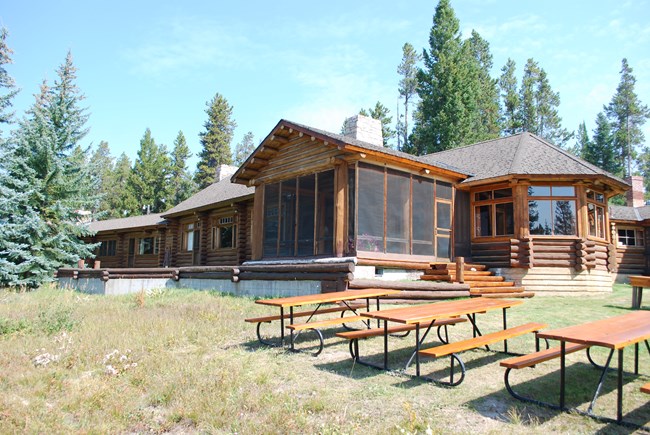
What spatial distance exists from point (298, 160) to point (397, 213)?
3712 millimetres

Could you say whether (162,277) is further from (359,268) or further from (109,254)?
(109,254)

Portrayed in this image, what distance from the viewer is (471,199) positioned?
1747 centimetres

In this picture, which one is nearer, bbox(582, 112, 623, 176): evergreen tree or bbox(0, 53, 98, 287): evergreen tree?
bbox(0, 53, 98, 287): evergreen tree

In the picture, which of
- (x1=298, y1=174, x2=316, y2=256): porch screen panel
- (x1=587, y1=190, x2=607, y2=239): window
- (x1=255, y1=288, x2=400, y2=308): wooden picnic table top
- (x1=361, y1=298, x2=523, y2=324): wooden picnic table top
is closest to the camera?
(x1=361, y1=298, x2=523, y2=324): wooden picnic table top

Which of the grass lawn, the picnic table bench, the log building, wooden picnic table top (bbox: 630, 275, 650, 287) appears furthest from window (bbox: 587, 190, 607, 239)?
the picnic table bench

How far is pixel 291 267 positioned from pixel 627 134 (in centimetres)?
5041

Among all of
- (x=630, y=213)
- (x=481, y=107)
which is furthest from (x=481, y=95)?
(x=630, y=213)

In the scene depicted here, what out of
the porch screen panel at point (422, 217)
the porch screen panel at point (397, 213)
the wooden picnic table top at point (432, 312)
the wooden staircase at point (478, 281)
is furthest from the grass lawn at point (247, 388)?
the porch screen panel at point (422, 217)

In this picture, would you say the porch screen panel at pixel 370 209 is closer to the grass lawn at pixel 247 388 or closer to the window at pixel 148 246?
the grass lawn at pixel 247 388

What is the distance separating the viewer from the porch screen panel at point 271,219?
54.8 ft

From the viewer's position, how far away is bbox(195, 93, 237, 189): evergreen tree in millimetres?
51500

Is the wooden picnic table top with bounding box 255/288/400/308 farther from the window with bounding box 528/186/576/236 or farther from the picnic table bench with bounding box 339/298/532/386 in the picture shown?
the window with bounding box 528/186/576/236

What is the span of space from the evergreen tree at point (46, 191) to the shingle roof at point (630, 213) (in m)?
25.0

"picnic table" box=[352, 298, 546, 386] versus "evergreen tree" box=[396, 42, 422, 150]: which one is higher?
"evergreen tree" box=[396, 42, 422, 150]
